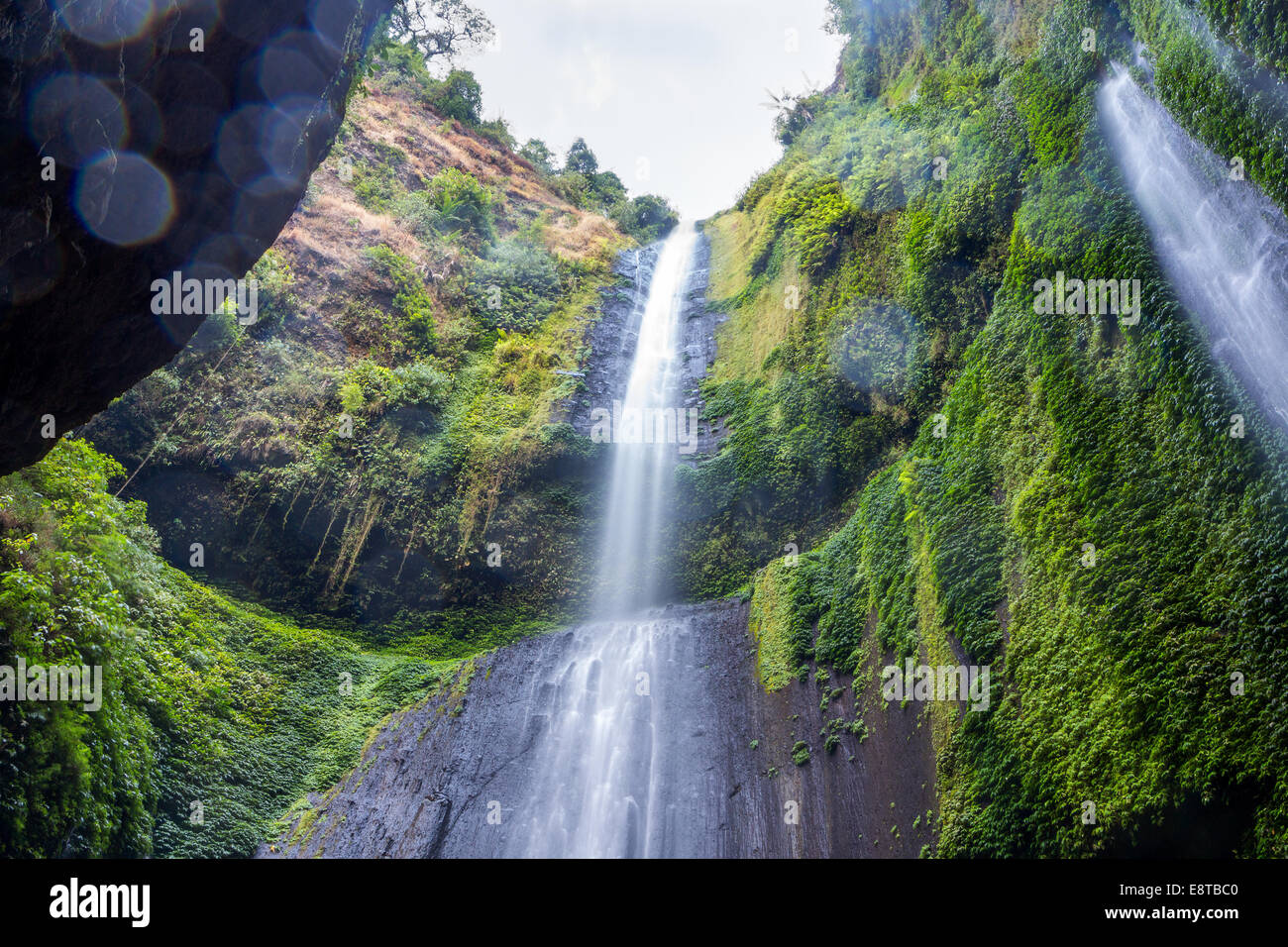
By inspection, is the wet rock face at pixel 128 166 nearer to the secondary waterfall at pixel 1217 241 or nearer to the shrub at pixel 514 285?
the secondary waterfall at pixel 1217 241

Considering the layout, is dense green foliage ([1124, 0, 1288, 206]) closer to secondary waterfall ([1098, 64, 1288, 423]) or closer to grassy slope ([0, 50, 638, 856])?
secondary waterfall ([1098, 64, 1288, 423])

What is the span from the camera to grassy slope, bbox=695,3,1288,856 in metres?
6.66

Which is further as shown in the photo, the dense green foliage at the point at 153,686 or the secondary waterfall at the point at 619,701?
the secondary waterfall at the point at 619,701

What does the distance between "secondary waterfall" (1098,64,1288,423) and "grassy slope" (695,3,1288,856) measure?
0.24 m

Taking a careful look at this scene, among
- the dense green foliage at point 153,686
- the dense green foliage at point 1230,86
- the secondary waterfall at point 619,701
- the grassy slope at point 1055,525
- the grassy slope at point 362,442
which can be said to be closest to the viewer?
the grassy slope at point 1055,525

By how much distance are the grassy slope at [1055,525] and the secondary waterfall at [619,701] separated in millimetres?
1976

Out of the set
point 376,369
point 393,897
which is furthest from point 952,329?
point 376,369

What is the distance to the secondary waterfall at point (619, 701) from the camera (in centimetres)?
1203

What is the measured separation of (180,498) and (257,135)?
11222 mm

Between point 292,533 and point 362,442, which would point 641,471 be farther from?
point 292,533

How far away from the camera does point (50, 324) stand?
22.4 ft

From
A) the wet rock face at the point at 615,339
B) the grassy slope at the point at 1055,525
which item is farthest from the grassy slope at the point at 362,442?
the grassy slope at the point at 1055,525

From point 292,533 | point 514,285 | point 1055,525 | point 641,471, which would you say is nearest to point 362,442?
point 292,533

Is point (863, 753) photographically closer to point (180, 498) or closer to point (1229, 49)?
point (1229, 49)
